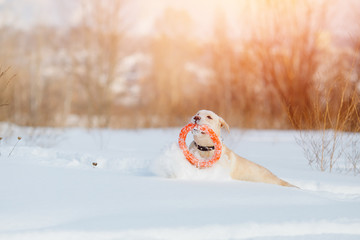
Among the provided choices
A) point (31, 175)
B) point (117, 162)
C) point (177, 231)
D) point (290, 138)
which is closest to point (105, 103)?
point (290, 138)

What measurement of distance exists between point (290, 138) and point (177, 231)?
7.76 meters

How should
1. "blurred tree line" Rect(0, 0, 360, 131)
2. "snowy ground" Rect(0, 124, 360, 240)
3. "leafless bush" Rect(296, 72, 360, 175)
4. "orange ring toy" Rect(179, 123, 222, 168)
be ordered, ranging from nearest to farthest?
"snowy ground" Rect(0, 124, 360, 240) → "orange ring toy" Rect(179, 123, 222, 168) → "leafless bush" Rect(296, 72, 360, 175) → "blurred tree line" Rect(0, 0, 360, 131)

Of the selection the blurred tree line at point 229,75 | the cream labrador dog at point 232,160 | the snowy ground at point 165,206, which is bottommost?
the snowy ground at point 165,206

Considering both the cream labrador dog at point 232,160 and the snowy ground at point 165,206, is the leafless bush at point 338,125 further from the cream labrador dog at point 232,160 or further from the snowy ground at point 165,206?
the cream labrador dog at point 232,160

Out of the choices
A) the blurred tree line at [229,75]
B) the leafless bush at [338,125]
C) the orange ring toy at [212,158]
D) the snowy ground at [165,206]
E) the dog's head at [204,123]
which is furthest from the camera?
the blurred tree line at [229,75]

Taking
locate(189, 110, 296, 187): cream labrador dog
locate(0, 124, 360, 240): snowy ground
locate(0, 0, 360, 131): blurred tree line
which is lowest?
locate(0, 124, 360, 240): snowy ground

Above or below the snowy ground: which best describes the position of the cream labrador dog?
above

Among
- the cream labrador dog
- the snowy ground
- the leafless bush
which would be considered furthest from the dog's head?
the leafless bush

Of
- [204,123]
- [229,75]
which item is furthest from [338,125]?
[229,75]

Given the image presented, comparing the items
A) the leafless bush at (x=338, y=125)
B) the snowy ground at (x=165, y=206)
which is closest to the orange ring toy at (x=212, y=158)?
the snowy ground at (x=165, y=206)

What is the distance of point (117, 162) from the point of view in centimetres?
508

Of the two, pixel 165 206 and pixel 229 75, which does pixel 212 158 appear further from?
pixel 229 75

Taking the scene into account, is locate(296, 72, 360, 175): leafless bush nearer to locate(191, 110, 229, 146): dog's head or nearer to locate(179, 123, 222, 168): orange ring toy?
locate(191, 110, 229, 146): dog's head

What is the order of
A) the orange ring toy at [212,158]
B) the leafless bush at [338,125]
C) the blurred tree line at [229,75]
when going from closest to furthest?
the orange ring toy at [212,158]
the leafless bush at [338,125]
the blurred tree line at [229,75]
